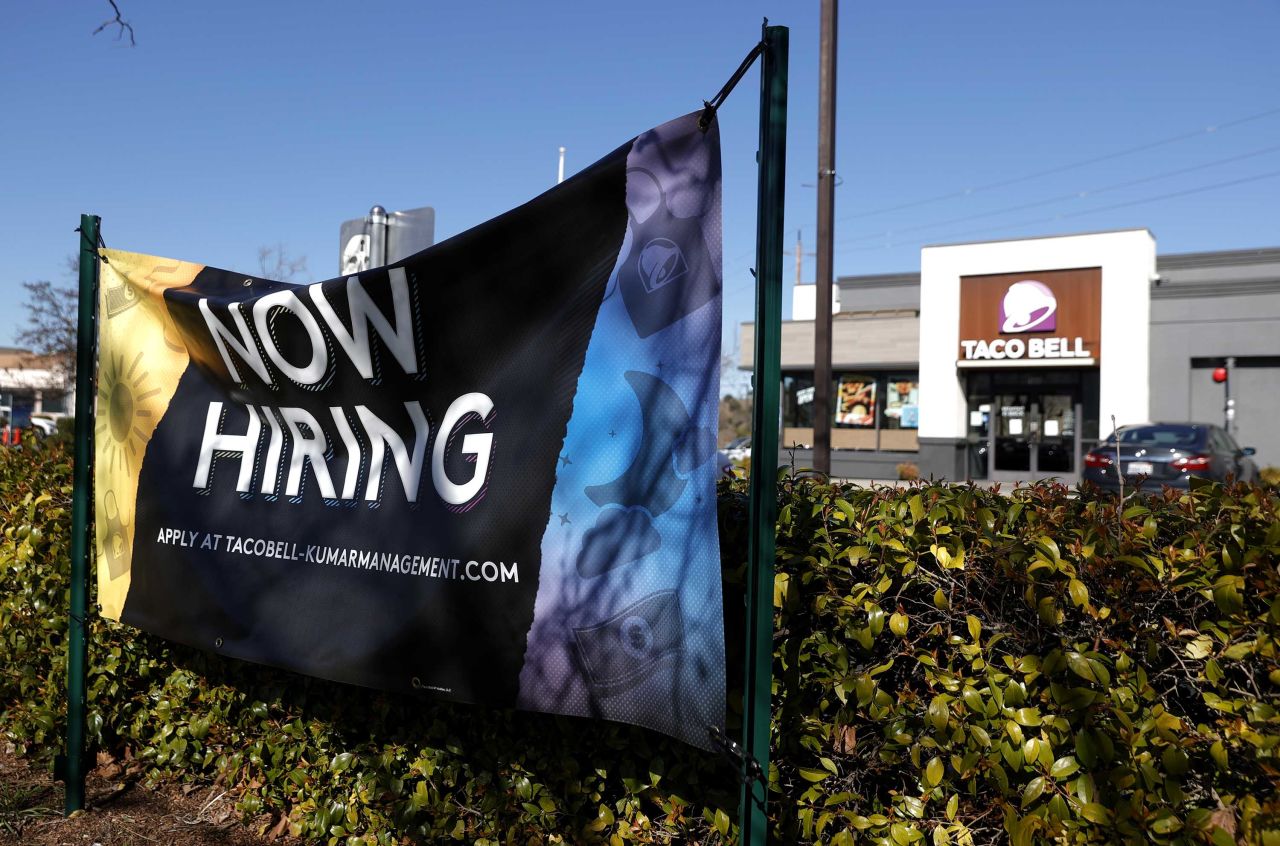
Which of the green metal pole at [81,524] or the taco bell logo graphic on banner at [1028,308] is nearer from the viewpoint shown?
the green metal pole at [81,524]

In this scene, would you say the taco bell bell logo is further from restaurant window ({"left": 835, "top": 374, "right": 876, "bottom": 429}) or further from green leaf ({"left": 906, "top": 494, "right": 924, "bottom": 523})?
restaurant window ({"left": 835, "top": 374, "right": 876, "bottom": 429})

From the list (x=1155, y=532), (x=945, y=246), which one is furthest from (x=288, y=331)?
(x=945, y=246)

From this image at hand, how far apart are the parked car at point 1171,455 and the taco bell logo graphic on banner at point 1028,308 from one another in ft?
26.2

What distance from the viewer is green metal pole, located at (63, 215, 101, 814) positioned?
4090mm

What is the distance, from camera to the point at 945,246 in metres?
27.2

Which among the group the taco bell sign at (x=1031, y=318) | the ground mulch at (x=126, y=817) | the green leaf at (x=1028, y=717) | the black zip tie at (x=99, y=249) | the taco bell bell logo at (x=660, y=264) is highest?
the taco bell sign at (x=1031, y=318)

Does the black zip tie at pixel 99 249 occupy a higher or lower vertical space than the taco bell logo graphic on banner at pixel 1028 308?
lower

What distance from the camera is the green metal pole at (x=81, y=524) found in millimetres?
4090

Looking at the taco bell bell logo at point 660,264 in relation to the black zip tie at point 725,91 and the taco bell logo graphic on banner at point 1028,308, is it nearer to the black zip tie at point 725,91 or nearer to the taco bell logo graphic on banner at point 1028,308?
the black zip tie at point 725,91

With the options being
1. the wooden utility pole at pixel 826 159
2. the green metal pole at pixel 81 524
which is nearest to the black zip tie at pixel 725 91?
→ the green metal pole at pixel 81 524

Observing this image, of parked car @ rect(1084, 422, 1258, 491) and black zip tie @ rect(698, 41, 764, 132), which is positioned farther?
parked car @ rect(1084, 422, 1258, 491)

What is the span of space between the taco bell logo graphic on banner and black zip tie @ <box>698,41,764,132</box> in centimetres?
2559

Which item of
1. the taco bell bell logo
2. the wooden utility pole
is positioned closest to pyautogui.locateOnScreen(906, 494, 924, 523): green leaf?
the taco bell bell logo

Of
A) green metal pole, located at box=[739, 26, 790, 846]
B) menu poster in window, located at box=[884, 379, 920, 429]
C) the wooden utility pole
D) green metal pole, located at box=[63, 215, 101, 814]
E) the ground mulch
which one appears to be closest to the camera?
green metal pole, located at box=[739, 26, 790, 846]
